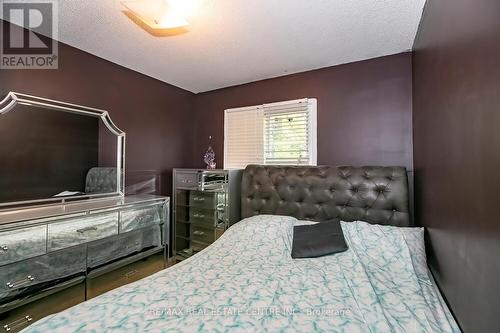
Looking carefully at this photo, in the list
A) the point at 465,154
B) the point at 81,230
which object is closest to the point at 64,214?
the point at 81,230

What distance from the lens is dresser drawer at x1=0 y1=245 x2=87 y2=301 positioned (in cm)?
157

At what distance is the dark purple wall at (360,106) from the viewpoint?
89.6 inches

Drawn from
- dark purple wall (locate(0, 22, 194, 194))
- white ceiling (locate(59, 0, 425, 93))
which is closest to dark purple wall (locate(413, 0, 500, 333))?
white ceiling (locate(59, 0, 425, 93))

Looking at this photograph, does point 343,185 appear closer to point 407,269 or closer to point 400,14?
point 407,269

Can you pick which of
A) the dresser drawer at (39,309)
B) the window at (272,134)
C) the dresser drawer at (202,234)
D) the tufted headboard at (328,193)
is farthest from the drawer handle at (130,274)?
the window at (272,134)

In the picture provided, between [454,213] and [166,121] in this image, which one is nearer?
[454,213]

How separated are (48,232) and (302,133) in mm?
2518

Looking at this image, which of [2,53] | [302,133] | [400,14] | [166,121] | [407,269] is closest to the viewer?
[407,269]

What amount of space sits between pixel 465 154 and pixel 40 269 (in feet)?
8.96

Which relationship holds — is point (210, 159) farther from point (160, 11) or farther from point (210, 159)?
point (160, 11)

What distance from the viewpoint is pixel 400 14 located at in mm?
1740

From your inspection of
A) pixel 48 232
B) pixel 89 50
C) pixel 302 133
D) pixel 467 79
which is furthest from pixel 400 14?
pixel 48 232

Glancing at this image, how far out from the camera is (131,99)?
9.25 ft

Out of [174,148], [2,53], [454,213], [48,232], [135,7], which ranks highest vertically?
[135,7]
